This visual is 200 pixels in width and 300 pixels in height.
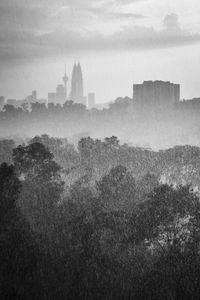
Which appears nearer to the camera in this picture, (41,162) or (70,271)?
(70,271)

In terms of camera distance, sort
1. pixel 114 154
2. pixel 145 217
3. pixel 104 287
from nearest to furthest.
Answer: pixel 104 287, pixel 145 217, pixel 114 154

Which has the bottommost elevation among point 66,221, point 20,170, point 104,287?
point 104,287

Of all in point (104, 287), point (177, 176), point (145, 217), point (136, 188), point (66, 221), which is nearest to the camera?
point (104, 287)

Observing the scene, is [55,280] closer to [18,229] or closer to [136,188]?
[18,229]

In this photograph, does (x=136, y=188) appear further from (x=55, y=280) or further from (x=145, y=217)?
(x=55, y=280)

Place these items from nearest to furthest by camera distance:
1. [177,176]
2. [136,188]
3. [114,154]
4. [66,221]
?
[66,221] < [136,188] < [177,176] < [114,154]

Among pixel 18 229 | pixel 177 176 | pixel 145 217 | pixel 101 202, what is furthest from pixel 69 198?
pixel 177 176

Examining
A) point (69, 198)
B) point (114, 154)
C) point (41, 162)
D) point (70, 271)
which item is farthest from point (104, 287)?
point (114, 154)

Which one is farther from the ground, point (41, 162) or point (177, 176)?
point (41, 162)

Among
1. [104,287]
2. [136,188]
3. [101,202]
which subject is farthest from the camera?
[136,188]
